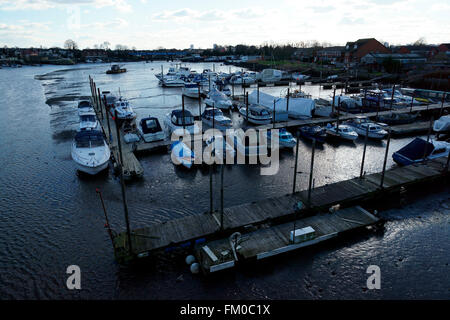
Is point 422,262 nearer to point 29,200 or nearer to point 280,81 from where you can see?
point 29,200

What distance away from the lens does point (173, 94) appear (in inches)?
2648

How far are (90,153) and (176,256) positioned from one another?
1371 centimetres

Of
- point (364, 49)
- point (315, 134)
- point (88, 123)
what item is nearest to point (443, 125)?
point (315, 134)

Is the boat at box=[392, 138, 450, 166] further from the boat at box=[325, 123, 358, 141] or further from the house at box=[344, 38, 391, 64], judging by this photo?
the house at box=[344, 38, 391, 64]

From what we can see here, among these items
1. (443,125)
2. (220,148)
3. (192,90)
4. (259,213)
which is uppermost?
(192,90)

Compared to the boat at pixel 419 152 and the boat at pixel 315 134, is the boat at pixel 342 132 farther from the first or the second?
the boat at pixel 419 152

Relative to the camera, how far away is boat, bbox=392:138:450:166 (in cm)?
2483

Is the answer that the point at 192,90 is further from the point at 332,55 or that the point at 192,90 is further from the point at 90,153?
the point at 332,55

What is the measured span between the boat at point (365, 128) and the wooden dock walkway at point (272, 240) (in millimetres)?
16614

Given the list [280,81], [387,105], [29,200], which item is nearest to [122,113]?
[29,200]

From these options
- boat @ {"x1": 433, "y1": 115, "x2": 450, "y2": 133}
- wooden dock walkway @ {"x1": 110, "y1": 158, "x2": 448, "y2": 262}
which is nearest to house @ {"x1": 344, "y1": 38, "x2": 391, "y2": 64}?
boat @ {"x1": 433, "y1": 115, "x2": 450, "y2": 133}

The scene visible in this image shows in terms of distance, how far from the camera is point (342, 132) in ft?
107

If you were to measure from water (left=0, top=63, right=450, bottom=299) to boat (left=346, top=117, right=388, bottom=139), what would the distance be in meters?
2.31

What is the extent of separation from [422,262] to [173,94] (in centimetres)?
6008
